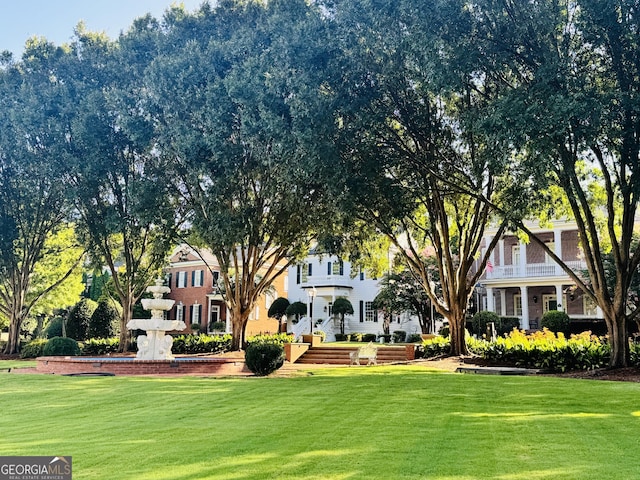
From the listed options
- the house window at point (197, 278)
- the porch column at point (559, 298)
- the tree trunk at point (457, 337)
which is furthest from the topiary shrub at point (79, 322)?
the porch column at point (559, 298)

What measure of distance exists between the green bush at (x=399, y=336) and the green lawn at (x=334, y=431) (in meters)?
26.0

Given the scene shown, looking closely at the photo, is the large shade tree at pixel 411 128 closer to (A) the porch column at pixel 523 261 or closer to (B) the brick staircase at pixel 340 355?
(B) the brick staircase at pixel 340 355

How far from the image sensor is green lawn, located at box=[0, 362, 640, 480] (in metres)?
5.45

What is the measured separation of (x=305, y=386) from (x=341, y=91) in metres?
7.51

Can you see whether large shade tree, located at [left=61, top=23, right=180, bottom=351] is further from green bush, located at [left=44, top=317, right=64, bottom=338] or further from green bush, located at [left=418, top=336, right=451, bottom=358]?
green bush, located at [left=44, top=317, right=64, bottom=338]

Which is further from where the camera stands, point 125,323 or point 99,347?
point 99,347

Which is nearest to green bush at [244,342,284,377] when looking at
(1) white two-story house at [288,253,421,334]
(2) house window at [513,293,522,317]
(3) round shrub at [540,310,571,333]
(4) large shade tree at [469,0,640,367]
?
(4) large shade tree at [469,0,640,367]

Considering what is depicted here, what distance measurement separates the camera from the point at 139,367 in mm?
17609

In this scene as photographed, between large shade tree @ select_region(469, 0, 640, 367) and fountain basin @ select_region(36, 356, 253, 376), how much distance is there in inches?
432

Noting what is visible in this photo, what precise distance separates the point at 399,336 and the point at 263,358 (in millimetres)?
23181

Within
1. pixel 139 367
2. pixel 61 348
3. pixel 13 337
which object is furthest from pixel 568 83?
pixel 13 337

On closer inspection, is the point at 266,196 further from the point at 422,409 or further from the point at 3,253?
the point at 3,253

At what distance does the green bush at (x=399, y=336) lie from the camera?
38781 mm

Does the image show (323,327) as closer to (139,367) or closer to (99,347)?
(99,347)
